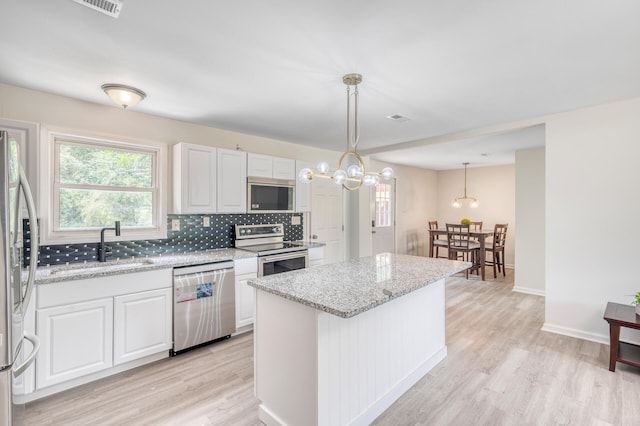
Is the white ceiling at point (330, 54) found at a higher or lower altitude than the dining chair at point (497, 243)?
higher

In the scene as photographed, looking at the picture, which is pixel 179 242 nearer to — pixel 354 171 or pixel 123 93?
pixel 123 93

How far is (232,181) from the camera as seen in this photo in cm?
355

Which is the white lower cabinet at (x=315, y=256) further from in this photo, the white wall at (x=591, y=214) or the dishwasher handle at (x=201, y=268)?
the white wall at (x=591, y=214)

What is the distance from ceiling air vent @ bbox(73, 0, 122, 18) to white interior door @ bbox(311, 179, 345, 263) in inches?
134

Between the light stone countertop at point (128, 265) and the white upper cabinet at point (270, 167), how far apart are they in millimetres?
1000

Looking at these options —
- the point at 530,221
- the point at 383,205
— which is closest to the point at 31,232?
the point at 383,205

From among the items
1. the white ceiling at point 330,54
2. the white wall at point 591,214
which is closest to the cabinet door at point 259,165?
the white ceiling at point 330,54

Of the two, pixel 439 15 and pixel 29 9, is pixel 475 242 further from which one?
pixel 29 9

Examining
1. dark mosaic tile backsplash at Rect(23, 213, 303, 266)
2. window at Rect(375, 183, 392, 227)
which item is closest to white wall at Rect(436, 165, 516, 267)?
window at Rect(375, 183, 392, 227)

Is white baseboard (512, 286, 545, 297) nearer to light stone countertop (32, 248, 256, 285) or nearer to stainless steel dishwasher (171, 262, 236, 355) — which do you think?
light stone countertop (32, 248, 256, 285)

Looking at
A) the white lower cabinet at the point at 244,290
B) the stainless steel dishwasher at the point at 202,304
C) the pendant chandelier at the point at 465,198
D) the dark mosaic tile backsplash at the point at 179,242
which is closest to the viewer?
the dark mosaic tile backsplash at the point at 179,242

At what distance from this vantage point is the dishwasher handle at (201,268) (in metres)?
2.79

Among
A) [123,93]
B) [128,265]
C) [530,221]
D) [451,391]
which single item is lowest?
[451,391]

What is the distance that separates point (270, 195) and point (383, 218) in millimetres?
3155
